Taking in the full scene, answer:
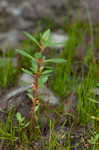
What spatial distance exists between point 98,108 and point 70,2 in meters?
1.73

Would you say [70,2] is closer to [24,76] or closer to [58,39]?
[58,39]

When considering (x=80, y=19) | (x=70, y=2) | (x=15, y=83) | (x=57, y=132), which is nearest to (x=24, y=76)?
(x=15, y=83)

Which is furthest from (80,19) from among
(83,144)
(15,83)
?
(83,144)

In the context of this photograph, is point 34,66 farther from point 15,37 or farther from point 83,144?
point 15,37

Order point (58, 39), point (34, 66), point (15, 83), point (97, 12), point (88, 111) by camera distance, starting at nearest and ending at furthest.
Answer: point (34, 66)
point (88, 111)
point (15, 83)
point (58, 39)
point (97, 12)

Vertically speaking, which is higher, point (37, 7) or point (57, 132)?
point (37, 7)

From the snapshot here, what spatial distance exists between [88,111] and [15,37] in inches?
52.7

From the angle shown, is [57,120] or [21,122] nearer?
[21,122]

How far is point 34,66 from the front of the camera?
3.92 ft

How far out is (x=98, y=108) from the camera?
136 cm

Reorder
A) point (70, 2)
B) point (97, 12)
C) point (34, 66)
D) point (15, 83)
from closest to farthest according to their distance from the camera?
point (34, 66)
point (15, 83)
point (97, 12)
point (70, 2)

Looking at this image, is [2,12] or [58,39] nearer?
[58,39]

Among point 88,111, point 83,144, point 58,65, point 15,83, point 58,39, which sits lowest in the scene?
point 83,144

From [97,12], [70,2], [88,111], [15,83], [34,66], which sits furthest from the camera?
[70,2]
